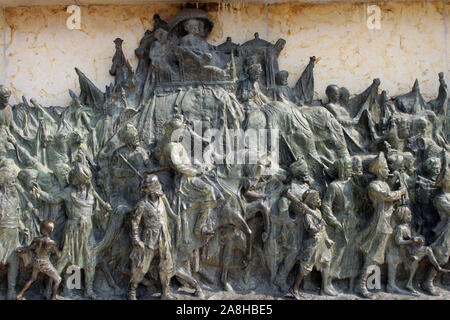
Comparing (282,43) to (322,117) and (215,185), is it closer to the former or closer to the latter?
(322,117)

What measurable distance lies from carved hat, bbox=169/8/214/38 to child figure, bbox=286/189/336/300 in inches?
90.6

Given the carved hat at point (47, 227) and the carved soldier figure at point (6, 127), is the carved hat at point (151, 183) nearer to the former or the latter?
the carved hat at point (47, 227)

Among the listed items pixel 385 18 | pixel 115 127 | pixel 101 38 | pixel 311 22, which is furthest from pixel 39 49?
pixel 385 18

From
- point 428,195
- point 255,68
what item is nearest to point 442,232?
point 428,195

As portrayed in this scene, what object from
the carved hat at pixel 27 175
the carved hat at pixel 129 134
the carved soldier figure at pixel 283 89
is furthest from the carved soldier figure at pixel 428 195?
the carved hat at pixel 27 175

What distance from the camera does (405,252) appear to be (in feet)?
25.8

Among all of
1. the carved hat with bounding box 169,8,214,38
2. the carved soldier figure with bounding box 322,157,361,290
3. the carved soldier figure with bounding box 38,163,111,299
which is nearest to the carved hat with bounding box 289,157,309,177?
A: the carved soldier figure with bounding box 322,157,361,290

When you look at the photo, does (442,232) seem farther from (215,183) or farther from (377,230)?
(215,183)

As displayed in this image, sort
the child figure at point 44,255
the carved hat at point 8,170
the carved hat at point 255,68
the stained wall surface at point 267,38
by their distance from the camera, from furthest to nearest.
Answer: the stained wall surface at point 267,38 < the carved hat at point 255,68 < the carved hat at point 8,170 < the child figure at point 44,255

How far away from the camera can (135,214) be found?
7504 mm

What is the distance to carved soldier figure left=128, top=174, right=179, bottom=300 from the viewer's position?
24.6 ft

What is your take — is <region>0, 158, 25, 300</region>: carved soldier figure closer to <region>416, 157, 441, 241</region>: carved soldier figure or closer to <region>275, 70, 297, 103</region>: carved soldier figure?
<region>275, 70, 297, 103</region>: carved soldier figure

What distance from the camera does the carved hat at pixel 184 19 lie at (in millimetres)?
8273

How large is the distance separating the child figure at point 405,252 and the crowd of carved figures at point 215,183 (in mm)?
16
